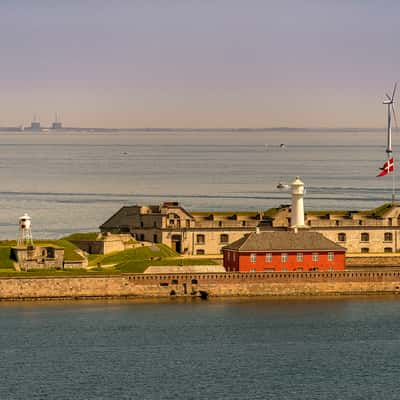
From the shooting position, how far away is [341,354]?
268ft

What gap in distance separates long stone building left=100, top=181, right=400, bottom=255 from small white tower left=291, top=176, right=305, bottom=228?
1.64 m

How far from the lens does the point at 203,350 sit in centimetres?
8212

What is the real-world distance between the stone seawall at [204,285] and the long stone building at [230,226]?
46.5 feet

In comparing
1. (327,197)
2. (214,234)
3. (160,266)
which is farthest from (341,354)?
(327,197)

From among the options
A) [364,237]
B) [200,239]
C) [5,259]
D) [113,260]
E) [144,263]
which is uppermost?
[364,237]

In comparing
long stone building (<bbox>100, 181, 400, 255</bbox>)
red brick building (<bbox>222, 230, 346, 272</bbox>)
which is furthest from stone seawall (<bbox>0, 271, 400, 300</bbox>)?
long stone building (<bbox>100, 181, 400, 255</bbox>)

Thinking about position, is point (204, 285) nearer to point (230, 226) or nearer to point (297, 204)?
point (297, 204)

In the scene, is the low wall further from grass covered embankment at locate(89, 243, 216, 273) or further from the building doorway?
the building doorway

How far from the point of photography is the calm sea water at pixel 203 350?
72.8 meters

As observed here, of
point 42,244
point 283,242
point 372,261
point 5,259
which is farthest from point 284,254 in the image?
point 5,259

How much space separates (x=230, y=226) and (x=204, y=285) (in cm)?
1822

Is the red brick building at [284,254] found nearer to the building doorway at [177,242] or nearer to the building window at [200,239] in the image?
the building window at [200,239]

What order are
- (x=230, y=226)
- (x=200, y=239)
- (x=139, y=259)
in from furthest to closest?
1. (x=230, y=226)
2. (x=200, y=239)
3. (x=139, y=259)

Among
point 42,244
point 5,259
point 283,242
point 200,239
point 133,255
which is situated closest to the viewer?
point 5,259
